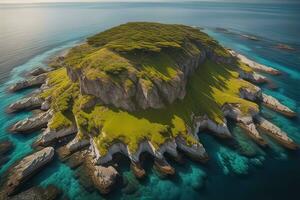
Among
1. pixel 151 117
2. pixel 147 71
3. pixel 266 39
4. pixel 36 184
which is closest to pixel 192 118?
pixel 151 117

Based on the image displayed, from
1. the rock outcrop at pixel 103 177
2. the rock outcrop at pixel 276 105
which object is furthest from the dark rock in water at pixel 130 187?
the rock outcrop at pixel 276 105

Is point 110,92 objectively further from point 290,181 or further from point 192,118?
point 290,181

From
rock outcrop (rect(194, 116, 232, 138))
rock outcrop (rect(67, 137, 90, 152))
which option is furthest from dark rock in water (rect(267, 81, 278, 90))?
rock outcrop (rect(67, 137, 90, 152))

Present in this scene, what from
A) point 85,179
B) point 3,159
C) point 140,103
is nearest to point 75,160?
point 85,179

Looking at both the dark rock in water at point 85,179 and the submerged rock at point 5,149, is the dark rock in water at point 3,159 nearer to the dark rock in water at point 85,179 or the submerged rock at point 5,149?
the submerged rock at point 5,149

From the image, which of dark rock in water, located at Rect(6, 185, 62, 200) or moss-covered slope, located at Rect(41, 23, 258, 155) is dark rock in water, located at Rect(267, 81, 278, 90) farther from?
dark rock in water, located at Rect(6, 185, 62, 200)

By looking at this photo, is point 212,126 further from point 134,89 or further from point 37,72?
point 37,72
